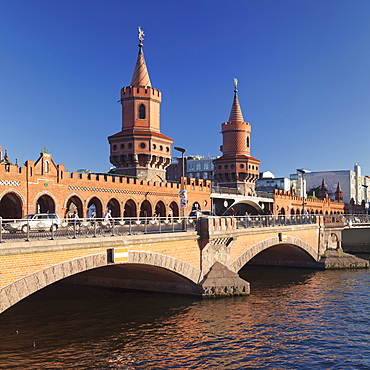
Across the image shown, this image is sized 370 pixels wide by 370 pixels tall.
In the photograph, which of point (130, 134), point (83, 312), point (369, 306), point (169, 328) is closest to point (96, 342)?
point (169, 328)

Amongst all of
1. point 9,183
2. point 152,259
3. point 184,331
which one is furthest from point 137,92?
point 184,331

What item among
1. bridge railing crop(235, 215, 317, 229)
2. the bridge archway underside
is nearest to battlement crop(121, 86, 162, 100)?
bridge railing crop(235, 215, 317, 229)

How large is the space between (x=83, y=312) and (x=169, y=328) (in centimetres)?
602

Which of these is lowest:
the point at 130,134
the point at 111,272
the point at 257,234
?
the point at 111,272

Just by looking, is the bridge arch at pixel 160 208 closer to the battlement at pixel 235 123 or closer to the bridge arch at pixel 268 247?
the bridge arch at pixel 268 247

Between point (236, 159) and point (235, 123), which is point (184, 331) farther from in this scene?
point (235, 123)

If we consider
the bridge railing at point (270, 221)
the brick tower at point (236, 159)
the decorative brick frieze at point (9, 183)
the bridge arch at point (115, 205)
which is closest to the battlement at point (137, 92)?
the bridge arch at point (115, 205)

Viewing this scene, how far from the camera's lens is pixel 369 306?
28.9m

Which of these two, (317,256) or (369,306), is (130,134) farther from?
(369,306)

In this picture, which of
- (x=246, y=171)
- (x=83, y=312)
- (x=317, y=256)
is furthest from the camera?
(x=246, y=171)

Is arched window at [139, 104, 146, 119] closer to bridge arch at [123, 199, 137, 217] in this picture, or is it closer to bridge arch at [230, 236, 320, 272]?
bridge arch at [123, 199, 137, 217]

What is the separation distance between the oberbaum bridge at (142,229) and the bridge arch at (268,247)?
9cm

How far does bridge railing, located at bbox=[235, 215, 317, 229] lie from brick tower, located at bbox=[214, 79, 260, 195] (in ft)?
91.4

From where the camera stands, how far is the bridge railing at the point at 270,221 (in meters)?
34.8
